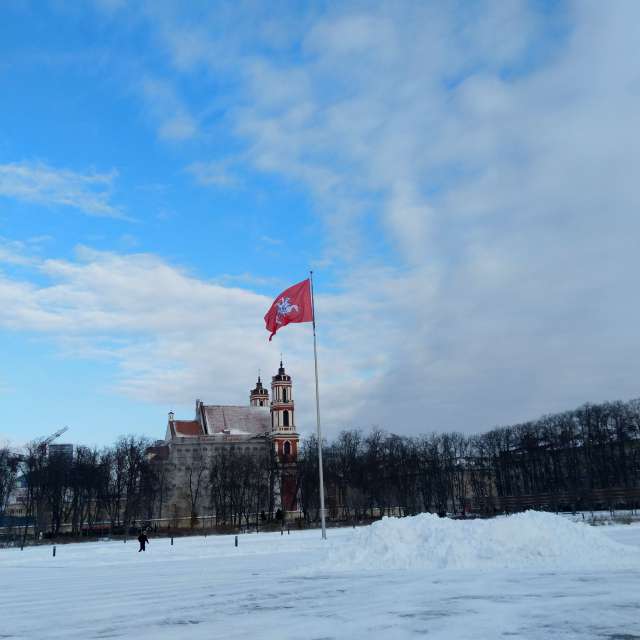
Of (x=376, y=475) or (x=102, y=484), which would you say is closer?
(x=102, y=484)

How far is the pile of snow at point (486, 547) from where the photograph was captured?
69.9ft

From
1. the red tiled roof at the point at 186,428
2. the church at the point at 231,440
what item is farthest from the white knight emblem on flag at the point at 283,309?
the red tiled roof at the point at 186,428

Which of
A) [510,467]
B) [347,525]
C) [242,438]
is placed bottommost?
[347,525]

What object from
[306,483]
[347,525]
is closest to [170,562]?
[347,525]

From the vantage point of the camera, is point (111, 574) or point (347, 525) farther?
point (347, 525)

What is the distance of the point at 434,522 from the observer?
84.3ft

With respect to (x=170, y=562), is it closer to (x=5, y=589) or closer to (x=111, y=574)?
(x=111, y=574)

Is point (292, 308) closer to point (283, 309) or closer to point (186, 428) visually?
point (283, 309)

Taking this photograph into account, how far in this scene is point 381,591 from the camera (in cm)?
1720

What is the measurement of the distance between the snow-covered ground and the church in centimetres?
8972

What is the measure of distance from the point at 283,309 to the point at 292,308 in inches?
24.2

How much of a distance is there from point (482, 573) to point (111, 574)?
16.2 metres

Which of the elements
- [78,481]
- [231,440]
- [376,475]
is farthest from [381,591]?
[231,440]

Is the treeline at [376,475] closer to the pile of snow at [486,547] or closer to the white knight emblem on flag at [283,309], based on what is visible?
the white knight emblem on flag at [283,309]
